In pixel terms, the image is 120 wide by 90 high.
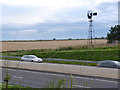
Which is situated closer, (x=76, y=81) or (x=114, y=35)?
(x=76, y=81)

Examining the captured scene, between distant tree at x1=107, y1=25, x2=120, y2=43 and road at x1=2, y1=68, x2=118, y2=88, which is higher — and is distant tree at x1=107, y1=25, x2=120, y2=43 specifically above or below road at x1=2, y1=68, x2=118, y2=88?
above

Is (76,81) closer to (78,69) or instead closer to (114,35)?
(78,69)

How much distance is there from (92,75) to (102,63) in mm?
3841

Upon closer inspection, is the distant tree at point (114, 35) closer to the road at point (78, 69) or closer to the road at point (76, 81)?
the road at point (78, 69)

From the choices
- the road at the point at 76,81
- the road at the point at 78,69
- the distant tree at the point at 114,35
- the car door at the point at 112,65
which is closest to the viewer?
the road at the point at 76,81

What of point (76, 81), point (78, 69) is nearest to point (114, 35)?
point (78, 69)

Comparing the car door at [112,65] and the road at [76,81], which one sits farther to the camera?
the car door at [112,65]

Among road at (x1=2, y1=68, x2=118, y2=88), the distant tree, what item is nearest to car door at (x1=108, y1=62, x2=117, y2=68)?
road at (x1=2, y1=68, x2=118, y2=88)

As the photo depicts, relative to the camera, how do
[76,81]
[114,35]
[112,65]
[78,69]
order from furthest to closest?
[114,35]
[112,65]
[78,69]
[76,81]

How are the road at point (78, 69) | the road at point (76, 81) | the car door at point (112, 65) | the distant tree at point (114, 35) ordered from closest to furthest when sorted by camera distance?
the road at point (76, 81) → the road at point (78, 69) → the car door at point (112, 65) → the distant tree at point (114, 35)

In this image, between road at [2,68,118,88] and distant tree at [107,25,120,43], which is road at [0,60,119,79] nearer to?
road at [2,68,118,88]

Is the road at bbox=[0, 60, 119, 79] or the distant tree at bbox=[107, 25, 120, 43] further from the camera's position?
the distant tree at bbox=[107, 25, 120, 43]

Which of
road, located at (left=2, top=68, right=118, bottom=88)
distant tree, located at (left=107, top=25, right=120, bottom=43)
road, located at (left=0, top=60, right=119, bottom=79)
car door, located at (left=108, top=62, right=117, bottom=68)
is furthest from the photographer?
distant tree, located at (left=107, top=25, right=120, bottom=43)

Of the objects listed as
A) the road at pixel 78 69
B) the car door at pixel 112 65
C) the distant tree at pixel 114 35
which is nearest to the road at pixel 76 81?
the road at pixel 78 69
